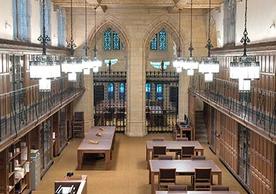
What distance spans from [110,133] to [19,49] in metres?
8.67

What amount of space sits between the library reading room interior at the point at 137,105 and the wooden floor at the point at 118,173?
0.04 m

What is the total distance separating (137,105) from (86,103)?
9.59 feet

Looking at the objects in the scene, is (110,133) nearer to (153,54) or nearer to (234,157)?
(234,157)

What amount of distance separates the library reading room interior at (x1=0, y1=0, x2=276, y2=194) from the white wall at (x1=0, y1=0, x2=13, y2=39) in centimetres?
4

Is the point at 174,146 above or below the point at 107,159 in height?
above

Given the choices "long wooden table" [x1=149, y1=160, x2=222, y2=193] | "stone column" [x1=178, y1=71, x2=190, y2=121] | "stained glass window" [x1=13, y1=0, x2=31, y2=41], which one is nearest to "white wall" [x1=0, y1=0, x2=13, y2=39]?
"stained glass window" [x1=13, y1=0, x2=31, y2=41]

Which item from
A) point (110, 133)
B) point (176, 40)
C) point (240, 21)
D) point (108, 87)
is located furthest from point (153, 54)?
point (240, 21)

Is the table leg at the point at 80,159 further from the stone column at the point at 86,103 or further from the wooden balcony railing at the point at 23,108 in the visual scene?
the stone column at the point at 86,103

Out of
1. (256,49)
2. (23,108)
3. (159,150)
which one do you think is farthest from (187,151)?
(23,108)

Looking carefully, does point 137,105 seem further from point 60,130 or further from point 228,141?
point 228,141

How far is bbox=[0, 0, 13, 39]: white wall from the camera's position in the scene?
15.2m

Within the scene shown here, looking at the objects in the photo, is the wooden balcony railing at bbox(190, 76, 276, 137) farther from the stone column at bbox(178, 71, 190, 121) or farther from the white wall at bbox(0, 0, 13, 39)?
the white wall at bbox(0, 0, 13, 39)

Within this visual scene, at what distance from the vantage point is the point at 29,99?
57.6 feet

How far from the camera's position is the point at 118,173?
19391 millimetres
